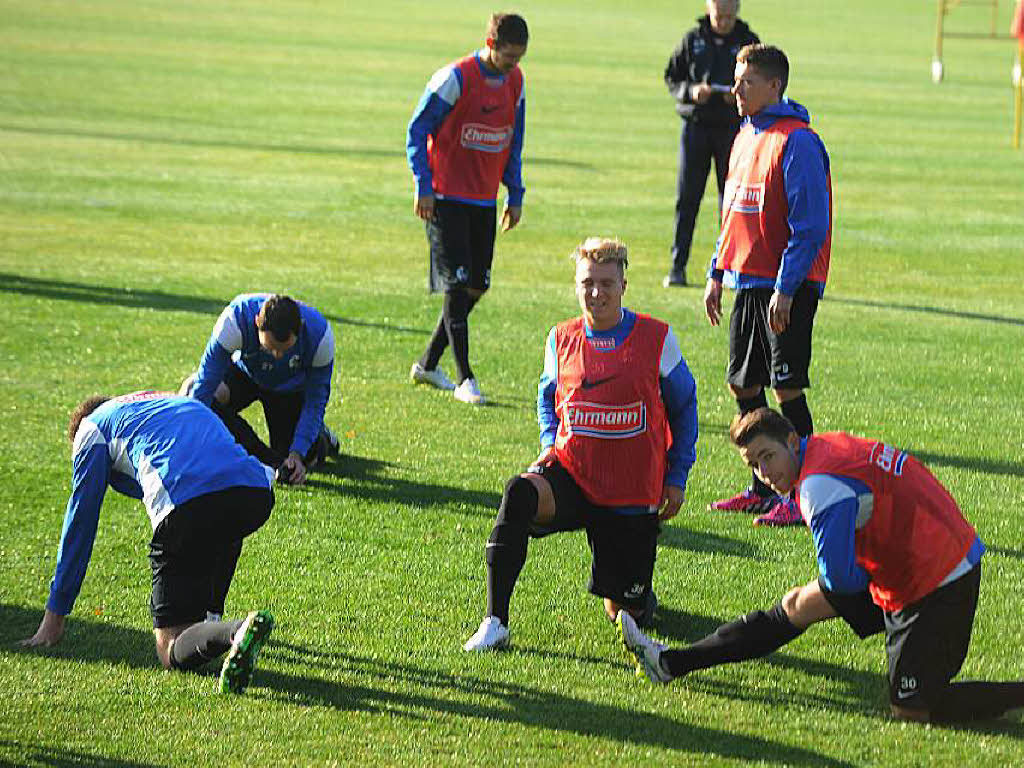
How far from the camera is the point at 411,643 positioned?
264 inches

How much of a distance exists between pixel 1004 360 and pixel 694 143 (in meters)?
3.79

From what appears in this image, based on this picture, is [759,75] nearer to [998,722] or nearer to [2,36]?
[998,722]

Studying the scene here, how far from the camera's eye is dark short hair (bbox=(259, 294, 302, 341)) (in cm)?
777

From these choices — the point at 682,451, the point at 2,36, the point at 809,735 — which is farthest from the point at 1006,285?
the point at 2,36

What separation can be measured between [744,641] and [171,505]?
2358 millimetres

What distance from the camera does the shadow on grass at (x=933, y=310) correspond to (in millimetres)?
13859

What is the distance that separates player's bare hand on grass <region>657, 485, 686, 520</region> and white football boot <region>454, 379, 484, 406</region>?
403cm

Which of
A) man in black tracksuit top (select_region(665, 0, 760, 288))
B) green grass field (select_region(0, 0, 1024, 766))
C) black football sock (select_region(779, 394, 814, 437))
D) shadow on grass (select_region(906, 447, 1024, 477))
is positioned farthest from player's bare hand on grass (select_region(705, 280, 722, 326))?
man in black tracksuit top (select_region(665, 0, 760, 288))

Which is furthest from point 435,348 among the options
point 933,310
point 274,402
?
point 933,310

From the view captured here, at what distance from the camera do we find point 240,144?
81.1 ft

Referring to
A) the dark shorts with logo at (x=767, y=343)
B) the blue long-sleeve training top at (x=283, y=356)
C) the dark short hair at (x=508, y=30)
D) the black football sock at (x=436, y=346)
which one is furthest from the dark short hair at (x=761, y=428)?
the black football sock at (x=436, y=346)

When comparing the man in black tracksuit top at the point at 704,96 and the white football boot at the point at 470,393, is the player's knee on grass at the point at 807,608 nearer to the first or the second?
the white football boot at the point at 470,393

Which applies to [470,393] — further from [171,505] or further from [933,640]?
[933,640]

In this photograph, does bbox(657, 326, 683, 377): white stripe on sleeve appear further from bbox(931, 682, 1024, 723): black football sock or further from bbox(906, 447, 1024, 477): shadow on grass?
bbox(906, 447, 1024, 477): shadow on grass
